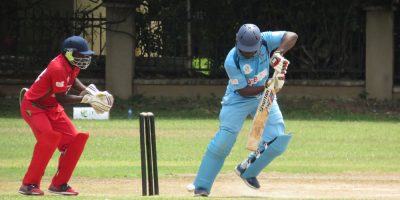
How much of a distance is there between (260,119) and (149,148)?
50.0 inches

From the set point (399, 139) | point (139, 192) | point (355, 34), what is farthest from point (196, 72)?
point (139, 192)

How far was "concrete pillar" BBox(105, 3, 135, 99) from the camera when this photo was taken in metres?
23.2

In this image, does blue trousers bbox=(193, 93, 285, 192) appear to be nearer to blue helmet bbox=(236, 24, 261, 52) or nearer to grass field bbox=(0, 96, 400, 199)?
blue helmet bbox=(236, 24, 261, 52)

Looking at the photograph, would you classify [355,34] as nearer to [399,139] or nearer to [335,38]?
[335,38]

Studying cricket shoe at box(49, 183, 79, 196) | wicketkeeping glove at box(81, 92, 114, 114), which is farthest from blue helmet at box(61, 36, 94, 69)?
cricket shoe at box(49, 183, 79, 196)

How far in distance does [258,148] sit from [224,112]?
0.52 meters

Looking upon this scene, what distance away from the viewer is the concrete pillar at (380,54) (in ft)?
74.4

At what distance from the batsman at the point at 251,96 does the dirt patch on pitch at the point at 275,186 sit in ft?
1.84

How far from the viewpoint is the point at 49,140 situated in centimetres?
1069

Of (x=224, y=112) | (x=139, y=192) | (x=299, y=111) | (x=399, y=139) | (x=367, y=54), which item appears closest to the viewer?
(x=224, y=112)

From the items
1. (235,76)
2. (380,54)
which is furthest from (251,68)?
(380,54)

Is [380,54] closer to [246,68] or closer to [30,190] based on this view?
[246,68]

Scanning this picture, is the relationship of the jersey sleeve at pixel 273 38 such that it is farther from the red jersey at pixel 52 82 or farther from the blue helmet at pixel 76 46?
the red jersey at pixel 52 82

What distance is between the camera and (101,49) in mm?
23828
